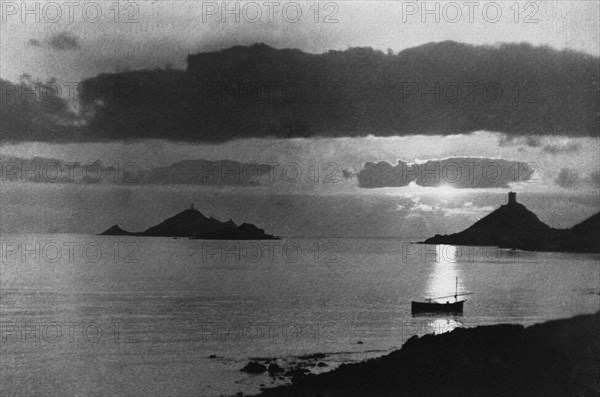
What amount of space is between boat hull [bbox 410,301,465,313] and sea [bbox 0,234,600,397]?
991mm

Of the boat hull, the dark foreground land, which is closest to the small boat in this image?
the boat hull

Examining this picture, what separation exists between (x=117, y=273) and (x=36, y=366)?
8928cm

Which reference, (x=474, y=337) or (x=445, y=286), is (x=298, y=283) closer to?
(x=445, y=286)

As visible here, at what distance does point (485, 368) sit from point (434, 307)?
45.5 metres

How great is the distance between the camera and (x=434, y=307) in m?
75.2

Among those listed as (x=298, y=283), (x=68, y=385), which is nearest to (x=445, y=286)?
(x=298, y=283)

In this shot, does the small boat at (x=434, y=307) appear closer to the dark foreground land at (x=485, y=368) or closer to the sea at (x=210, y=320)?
the sea at (x=210, y=320)

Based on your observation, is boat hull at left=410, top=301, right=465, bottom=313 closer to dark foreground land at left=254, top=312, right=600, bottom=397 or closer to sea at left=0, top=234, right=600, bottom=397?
sea at left=0, top=234, right=600, bottom=397

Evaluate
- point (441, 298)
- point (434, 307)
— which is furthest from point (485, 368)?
point (441, 298)

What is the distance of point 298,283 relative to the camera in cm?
11400

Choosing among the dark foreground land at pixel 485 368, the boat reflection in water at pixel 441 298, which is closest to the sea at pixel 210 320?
the boat reflection in water at pixel 441 298

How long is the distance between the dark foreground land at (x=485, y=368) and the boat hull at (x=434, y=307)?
3680cm

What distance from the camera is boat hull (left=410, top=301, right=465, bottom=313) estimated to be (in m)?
74.8

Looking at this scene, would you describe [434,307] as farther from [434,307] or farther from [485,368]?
[485,368]
